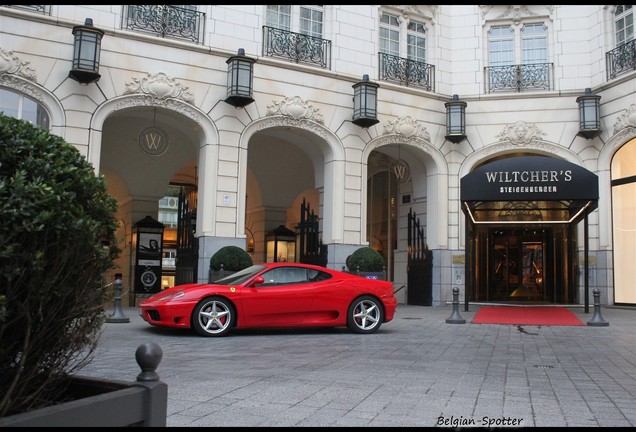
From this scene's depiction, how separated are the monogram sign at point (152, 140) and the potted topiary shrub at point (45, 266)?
1412 centimetres

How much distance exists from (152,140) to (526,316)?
11.4m

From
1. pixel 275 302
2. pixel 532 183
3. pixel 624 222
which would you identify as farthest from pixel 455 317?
pixel 624 222

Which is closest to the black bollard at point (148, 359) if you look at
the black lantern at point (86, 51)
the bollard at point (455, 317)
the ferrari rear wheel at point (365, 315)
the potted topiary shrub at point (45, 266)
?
the potted topiary shrub at point (45, 266)

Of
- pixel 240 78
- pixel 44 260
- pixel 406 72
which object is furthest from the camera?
pixel 406 72

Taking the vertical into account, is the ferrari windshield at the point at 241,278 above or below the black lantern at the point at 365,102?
below

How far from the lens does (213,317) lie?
10562mm

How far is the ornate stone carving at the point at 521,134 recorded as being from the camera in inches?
798

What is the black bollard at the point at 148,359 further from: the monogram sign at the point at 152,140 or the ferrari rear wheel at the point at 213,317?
the monogram sign at the point at 152,140

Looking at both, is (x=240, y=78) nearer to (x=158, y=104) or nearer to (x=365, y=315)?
(x=158, y=104)

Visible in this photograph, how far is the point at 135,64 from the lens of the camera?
631 inches

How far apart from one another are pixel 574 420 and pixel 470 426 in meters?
0.99

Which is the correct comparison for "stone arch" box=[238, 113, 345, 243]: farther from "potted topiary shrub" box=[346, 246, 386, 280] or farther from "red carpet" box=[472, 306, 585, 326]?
"red carpet" box=[472, 306, 585, 326]

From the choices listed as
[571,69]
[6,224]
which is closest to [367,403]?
[6,224]

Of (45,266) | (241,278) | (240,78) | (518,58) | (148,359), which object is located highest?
(518,58)
